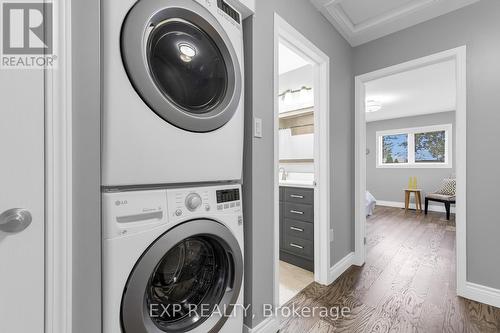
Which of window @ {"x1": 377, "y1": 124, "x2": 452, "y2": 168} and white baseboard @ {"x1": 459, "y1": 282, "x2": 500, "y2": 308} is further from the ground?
window @ {"x1": 377, "y1": 124, "x2": 452, "y2": 168}

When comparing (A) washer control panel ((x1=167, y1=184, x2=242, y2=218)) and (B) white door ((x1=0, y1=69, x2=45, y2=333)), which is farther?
(A) washer control panel ((x1=167, y1=184, x2=242, y2=218))

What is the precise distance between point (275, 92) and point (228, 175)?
72 cm

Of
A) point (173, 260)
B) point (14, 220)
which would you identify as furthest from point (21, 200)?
point (173, 260)

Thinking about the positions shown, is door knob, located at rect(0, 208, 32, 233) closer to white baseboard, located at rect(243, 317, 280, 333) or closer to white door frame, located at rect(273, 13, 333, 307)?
white baseboard, located at rect(243, 317, 280, 333)

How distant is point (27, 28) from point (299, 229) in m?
2.35

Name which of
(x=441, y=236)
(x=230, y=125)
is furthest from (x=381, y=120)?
(x=230, y=125)

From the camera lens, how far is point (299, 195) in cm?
238

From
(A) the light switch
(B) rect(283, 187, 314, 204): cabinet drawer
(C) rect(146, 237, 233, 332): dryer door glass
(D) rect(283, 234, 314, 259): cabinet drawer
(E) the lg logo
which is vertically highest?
(E) the lg logo

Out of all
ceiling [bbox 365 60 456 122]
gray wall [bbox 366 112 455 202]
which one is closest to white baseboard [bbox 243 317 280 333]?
ceiling [bbox 365 60 456 122]

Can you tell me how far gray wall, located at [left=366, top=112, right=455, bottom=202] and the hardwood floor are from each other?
3.40 meters

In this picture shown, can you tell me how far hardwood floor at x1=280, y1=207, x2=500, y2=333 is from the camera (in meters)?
1.52

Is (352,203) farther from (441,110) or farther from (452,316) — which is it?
(441,110)

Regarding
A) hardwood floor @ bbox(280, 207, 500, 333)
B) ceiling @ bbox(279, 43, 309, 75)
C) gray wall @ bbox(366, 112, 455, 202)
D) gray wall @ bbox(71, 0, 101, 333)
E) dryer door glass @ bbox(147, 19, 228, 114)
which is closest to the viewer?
gray wall @ bbox(71, 0, 101, 333)

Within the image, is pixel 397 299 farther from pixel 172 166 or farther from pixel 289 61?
pixel 289 61
